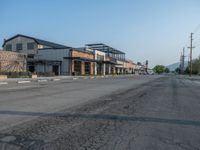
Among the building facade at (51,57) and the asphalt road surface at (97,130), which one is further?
the building facade at (51,57)

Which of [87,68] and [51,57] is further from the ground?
[51,57]

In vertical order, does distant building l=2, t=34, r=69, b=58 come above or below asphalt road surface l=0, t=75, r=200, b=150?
above

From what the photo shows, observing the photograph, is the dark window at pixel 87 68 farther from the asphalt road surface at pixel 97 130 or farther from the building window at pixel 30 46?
the asphalt road surface at pixel 97 130

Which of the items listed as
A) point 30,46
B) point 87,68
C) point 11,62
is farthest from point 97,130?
point 87,68

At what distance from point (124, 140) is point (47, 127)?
6.91 feet

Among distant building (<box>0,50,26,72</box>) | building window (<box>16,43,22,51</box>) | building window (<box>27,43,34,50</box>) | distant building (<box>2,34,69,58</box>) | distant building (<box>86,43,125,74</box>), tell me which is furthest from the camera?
distant building (<box>86,43,125,74</box>)

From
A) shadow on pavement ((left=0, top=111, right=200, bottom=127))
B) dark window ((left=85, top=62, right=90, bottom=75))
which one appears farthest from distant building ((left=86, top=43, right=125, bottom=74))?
shadow on pavement ((left=0, top=111, right=200, bottom=127))

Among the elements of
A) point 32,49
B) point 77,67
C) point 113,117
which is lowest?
point 113,117

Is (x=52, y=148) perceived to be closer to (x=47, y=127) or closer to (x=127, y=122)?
(x=47, y=127)

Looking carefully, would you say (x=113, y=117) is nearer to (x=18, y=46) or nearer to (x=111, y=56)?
(x=18, y=46)

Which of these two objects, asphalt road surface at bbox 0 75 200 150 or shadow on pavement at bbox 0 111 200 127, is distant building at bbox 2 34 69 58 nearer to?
shadow on pavement at bbox 0 111 200 127

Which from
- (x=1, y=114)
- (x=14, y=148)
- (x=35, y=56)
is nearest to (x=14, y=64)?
(x=35, y=56)

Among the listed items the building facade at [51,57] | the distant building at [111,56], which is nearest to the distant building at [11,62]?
the building facade at [51,57]

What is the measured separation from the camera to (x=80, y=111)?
921cm
